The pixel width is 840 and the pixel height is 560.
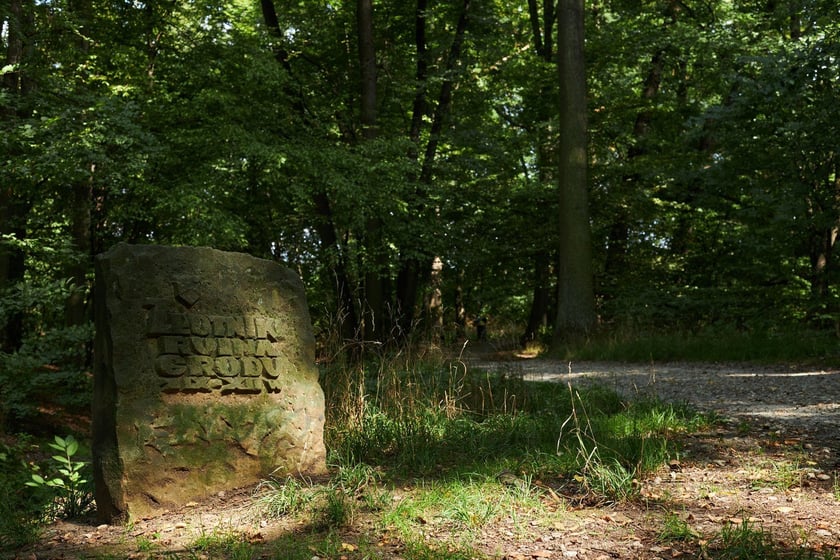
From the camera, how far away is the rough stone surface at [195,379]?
4.35 metres

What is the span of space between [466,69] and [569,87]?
118 inches

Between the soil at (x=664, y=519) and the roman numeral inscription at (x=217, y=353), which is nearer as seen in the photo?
the soil at (x=664, y=519)

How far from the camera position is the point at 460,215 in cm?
1644

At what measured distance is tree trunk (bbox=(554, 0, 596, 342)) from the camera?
1301 centimetres

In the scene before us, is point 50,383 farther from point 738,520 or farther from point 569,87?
point 569,87

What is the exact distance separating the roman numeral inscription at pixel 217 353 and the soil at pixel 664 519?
722mm

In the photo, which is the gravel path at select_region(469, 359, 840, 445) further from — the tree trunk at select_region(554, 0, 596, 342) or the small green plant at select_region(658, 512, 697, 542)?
the tree trunk at select_region(554, 0, 596, 342)

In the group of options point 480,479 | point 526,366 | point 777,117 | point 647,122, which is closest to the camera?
point 480,479

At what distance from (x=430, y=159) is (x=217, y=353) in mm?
11457

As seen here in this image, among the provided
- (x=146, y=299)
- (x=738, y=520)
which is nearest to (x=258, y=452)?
(x=146, y=299)

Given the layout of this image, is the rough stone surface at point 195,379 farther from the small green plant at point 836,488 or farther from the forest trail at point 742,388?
the small green plant at point 836,488

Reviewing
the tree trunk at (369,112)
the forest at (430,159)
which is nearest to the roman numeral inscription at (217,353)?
the forest at (430,159)

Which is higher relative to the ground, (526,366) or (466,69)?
(466,69)

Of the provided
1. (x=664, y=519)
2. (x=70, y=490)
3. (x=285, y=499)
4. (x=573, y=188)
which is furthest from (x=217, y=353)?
(x=573, y=188)
